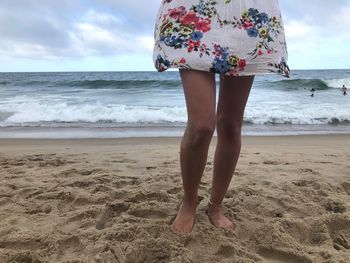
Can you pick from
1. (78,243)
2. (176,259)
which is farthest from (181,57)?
(78,243)

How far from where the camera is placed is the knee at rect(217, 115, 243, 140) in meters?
2.24

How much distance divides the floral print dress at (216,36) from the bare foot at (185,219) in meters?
0.80

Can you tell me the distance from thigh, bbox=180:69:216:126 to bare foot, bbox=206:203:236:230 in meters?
0.68

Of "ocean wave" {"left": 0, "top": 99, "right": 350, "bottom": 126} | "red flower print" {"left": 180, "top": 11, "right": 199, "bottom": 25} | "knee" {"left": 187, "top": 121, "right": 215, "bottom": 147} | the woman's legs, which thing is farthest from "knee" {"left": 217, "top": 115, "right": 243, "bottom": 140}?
"ocean wave" {"left": 0, "top": 99, "right": 350, "bottom": 126}

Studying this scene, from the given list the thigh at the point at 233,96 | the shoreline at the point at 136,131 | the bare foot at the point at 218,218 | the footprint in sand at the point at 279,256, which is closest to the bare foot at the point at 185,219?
the bare foot at the point at 218,218

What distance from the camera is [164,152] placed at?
199 inches

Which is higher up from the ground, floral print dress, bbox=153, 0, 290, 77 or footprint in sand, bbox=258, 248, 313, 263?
floral print dress, bbox=153, 0, 290, 77

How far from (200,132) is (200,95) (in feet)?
0.60

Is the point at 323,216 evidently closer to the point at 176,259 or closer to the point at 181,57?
the point at 176,259

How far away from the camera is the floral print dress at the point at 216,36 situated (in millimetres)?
1965

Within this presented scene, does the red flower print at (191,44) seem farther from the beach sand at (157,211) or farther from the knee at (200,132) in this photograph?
the beach sand at (157,211)

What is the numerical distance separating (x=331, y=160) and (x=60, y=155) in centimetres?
314

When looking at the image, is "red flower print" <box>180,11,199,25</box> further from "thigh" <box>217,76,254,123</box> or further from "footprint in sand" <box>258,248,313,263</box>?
"footprint in sand" <box>258,248,313,263</box>

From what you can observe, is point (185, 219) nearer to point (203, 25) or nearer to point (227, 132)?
point (227, 132)
